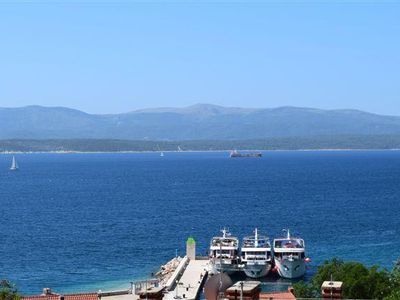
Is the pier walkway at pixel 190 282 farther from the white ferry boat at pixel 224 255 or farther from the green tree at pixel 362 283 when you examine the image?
the green tree at pixel 362 283

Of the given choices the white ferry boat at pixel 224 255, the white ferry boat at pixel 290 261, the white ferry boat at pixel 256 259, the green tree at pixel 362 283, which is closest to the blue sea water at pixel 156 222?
the white ferry boat at pixel 290 261

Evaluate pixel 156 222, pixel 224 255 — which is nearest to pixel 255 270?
pixel 224 255

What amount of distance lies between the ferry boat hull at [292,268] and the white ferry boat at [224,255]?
363 centimetres

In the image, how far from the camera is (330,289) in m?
20.7

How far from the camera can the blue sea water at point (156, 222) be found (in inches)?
2504

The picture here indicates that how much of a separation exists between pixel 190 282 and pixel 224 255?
28.8ft

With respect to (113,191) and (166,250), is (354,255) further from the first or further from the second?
(113,191)

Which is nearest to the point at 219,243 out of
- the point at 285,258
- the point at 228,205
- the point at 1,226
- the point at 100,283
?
the point at 285,258

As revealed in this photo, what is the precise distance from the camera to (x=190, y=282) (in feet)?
171

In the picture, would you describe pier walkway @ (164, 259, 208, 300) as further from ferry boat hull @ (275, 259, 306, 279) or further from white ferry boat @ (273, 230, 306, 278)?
ferry boat hull @ (275, 259, 306, 279)

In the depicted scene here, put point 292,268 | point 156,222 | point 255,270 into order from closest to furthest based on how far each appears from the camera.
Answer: point 292,268
point 255,270
point 156,222

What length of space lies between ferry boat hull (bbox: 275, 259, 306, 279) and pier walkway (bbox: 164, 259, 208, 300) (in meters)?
5.66

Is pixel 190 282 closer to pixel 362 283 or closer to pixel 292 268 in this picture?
pixel 292 268

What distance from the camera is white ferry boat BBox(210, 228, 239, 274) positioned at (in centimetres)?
5871
